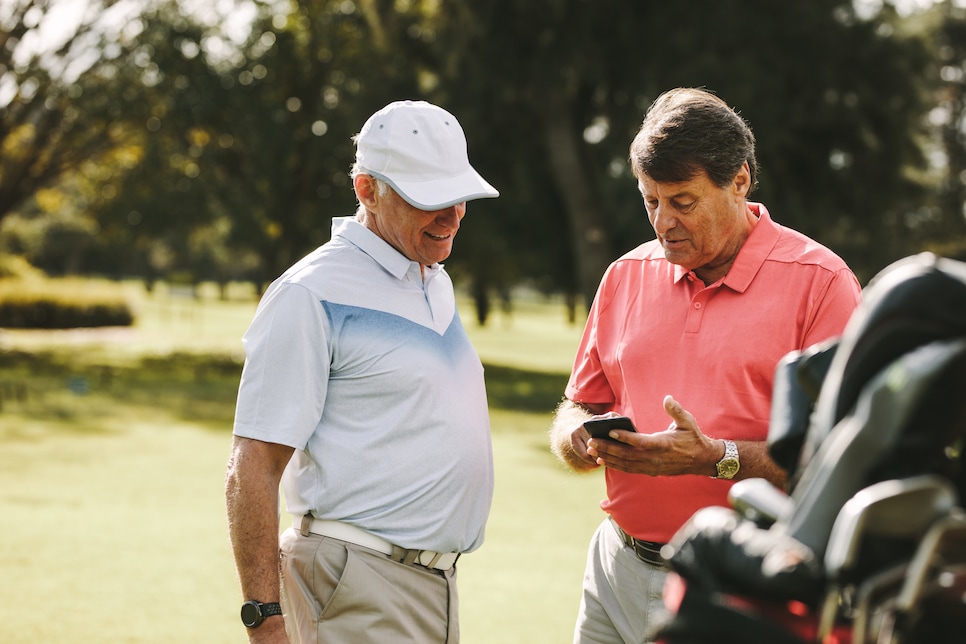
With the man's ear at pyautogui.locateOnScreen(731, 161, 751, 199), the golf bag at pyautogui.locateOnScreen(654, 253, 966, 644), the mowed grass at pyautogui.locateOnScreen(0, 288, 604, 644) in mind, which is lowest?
the mowed grass at pyautogui.locateOnScreen(0, 288, 604, 644)

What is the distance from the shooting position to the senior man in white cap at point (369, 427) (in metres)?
2.95

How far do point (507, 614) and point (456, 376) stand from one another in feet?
14.4

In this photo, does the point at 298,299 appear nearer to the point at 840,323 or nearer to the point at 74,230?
the point at 840,323

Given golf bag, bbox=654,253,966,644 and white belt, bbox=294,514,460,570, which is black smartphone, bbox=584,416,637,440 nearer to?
white belt, bbox=294,514,460,570

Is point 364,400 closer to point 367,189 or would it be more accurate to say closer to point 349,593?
point 349,593

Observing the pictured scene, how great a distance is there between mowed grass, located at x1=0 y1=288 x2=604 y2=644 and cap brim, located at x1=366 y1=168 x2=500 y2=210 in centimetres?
413

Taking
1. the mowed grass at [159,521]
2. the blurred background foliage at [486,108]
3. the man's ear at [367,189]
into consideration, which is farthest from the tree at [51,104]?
the man's ear at [367,189]

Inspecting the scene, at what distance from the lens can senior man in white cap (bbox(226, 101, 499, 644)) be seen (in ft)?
9.66

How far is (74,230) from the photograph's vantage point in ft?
275

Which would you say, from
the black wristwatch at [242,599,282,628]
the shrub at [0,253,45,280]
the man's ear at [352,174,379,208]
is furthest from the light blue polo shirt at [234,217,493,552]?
the shrub at [0,253,45,280]

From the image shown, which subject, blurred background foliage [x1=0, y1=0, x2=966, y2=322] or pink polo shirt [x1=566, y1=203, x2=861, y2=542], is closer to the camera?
pink polo shirt [x1=566, y1=203, x2=861, y2=542]

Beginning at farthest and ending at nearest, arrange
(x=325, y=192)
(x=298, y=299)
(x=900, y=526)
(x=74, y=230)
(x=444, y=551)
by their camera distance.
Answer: (x=74, y=230) → (x=325, y=192) → (x=444, y=551) → (x=298, y=299) → (x=900, y=526)

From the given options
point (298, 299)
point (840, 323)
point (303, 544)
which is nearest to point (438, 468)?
point (303, 544)

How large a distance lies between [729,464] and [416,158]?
1299mm
